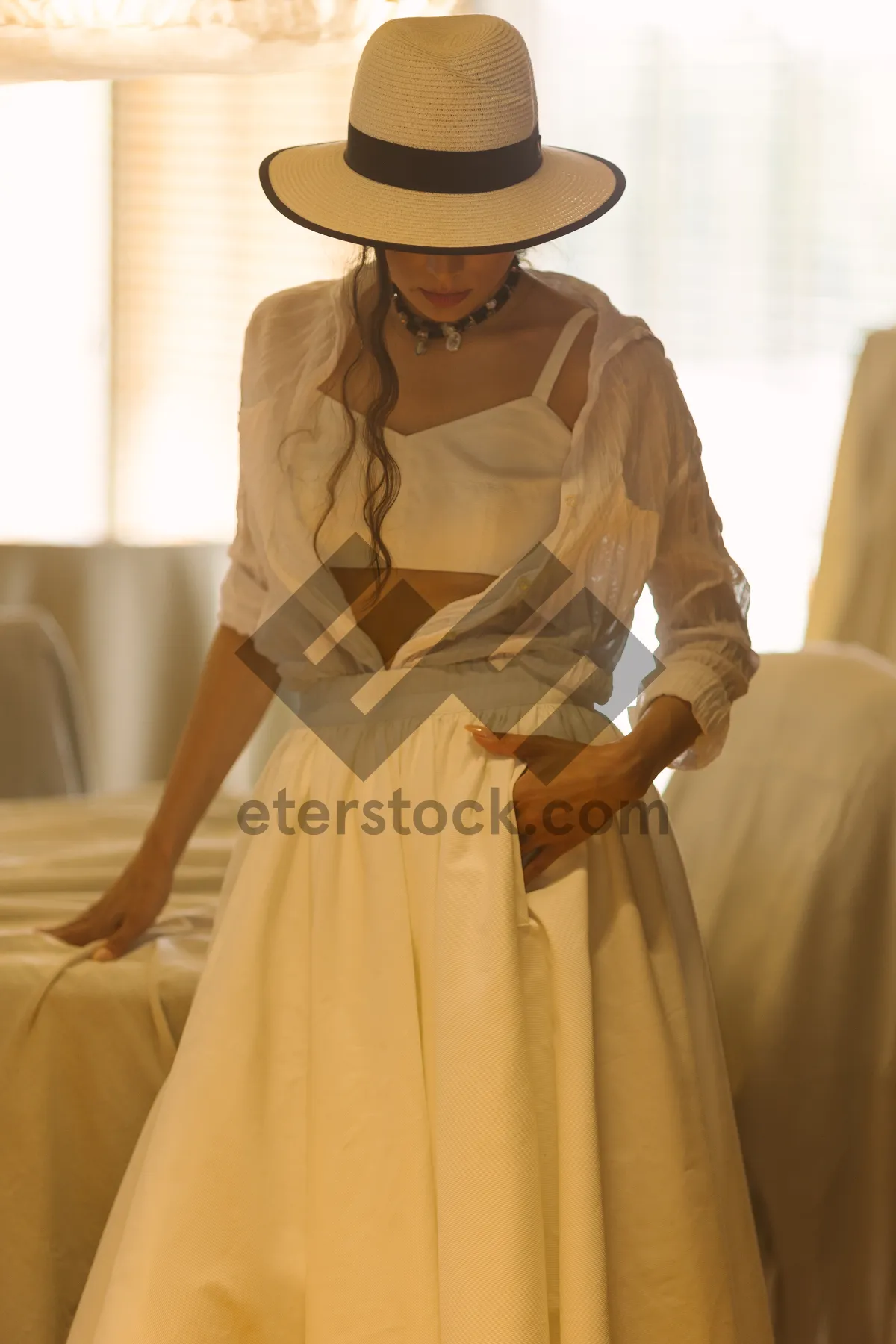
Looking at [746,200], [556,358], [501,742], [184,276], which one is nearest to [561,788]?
[501,742]

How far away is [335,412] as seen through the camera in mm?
1056

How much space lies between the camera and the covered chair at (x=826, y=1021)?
1268mm

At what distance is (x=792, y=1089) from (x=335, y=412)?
76 centimetres

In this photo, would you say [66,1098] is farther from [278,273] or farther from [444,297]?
[278,273]

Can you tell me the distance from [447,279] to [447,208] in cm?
6

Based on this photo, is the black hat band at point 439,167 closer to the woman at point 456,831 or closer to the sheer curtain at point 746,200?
the woman at point 456,831

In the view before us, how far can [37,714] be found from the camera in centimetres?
232

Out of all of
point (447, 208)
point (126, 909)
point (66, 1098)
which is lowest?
point (66, 1098)

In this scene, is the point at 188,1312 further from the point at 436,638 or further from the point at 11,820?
the point at 11,820

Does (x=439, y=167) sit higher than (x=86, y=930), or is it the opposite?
(x=439, y=167)

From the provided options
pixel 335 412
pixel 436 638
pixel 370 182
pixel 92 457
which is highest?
pixel 370 182

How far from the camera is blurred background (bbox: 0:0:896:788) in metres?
2.37

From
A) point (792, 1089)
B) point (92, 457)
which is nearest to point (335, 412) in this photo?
point (792, 1089)

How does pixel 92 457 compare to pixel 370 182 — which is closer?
pixel 370 182
